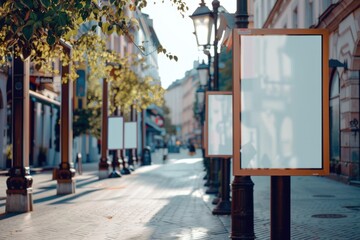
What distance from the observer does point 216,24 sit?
14547mm

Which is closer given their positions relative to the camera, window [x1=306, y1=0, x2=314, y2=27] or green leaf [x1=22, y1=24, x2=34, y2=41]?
green leaf [x1=22, y1=24, x2=34, y2=41]

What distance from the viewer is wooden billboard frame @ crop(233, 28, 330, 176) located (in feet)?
17.9

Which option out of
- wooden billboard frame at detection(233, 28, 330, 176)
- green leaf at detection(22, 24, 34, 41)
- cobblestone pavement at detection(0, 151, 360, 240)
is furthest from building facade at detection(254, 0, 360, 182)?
green leaf at detection(22, 24, 34, 41)

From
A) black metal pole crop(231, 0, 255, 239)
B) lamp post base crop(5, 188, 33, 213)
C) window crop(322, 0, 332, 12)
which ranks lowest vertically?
lamp post base crop(5, 188, 33, 213)

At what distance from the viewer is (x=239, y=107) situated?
5.50m

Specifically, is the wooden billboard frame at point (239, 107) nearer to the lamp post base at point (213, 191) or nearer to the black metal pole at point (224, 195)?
the black metal pole at point (224, 195)

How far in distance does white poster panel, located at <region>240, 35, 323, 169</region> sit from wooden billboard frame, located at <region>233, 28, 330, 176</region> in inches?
1.2

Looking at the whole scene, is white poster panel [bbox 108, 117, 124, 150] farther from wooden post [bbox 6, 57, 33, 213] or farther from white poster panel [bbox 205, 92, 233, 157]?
white poster panel [bbox 205, 92, 233, 157]

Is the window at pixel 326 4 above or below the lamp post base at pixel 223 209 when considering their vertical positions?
above

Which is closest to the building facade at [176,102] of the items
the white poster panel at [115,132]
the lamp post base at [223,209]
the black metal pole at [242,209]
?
the white poster panel at [115,132]

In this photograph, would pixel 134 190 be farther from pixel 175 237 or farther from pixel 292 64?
pixel 292 64

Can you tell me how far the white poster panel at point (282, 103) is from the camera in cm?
547

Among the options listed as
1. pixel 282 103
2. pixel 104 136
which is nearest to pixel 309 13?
pixel 104 136

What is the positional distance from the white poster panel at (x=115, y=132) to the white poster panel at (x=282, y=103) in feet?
65.6
